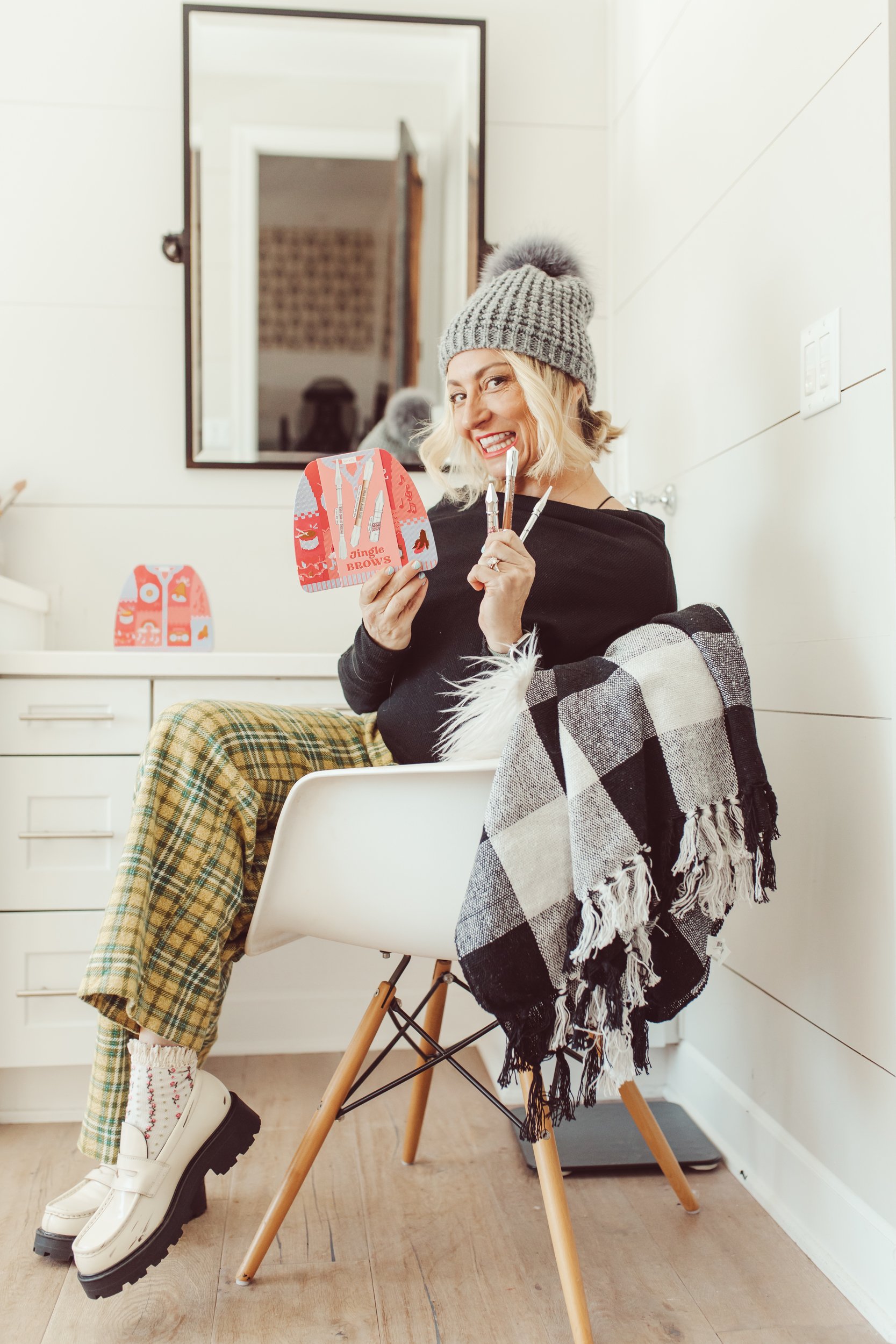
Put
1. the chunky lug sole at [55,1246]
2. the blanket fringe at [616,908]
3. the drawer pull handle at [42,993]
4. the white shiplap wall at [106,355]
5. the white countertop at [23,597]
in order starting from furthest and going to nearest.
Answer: the white shiplap wall at [106,355]
the white countertop at [23,597]
the drawer pull handle at [42,993]
the chunky lug sole at [55,1246]
the blanket fringe at [616,908]

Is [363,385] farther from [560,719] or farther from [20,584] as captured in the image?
[560,719]

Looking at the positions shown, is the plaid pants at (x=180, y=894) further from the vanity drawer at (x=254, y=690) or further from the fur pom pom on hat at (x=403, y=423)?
the fur pom pom on hat at (x=403, y=423)

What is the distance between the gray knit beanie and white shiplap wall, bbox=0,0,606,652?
30.3 inches

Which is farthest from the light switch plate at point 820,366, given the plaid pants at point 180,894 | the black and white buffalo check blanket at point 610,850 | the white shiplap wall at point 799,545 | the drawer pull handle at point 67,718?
the drawer pull handle at point 67,718

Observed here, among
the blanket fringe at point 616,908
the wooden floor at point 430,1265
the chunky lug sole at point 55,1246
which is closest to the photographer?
the blanket fringe at point 616,908

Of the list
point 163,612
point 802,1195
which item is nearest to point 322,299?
point 163,612

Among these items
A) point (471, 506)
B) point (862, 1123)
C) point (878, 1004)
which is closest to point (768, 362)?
point (471, 506)

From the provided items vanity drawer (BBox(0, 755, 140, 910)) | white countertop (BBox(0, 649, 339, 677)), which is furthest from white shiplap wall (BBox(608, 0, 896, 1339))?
vanity drawer (BBox(0, 755, 140, 910))

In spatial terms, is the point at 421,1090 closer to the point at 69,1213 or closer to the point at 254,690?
the point at 69,1213

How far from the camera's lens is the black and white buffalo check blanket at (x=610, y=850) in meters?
0.93

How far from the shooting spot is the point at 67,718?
60.9 inches

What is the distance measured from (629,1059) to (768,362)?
88 centimetres

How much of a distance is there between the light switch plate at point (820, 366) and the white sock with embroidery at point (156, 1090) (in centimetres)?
101

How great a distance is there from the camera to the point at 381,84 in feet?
6.62
